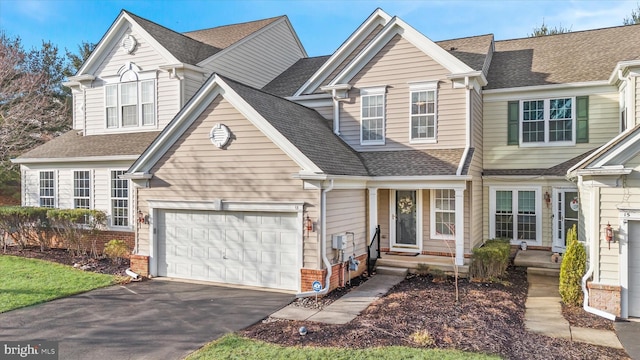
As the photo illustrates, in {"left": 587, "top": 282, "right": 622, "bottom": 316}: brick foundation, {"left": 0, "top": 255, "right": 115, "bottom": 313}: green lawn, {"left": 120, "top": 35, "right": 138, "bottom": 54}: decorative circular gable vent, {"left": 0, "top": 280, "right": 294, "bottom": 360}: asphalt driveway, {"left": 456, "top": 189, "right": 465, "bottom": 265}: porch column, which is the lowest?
{"left": 0, "top": 280, "right": 294, "bottom": 360}: asphalt driveway

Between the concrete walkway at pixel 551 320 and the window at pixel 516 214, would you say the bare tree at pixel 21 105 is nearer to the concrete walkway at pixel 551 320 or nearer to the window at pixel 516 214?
the window at pixel 516 214

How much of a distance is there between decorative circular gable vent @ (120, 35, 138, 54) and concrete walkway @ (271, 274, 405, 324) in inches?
501

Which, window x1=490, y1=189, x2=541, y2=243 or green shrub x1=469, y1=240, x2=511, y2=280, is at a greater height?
window x1=490, y1=189, x2=541, y2=243

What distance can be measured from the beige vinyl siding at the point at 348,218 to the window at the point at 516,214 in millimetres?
5199

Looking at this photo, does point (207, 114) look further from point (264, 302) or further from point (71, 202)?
point (71, 202)

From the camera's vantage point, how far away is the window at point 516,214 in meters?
14.3

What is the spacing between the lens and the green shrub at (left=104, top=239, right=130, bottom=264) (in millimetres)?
13695

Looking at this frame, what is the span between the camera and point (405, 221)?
13703 millimetres

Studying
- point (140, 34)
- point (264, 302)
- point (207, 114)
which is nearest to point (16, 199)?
point (140, 34)

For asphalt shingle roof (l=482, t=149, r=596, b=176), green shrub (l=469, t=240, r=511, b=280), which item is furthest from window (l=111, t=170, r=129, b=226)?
asphalt shingle roof (l=482, t=149, r=596, b=176)

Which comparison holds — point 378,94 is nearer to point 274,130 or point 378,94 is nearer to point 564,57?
point 274,130

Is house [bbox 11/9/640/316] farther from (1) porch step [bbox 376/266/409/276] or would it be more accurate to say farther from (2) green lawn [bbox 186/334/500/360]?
(2) green lawn [bbox 186/334/500/360]

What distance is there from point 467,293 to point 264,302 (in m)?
4.96

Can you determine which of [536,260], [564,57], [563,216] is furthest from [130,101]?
[564,57]
